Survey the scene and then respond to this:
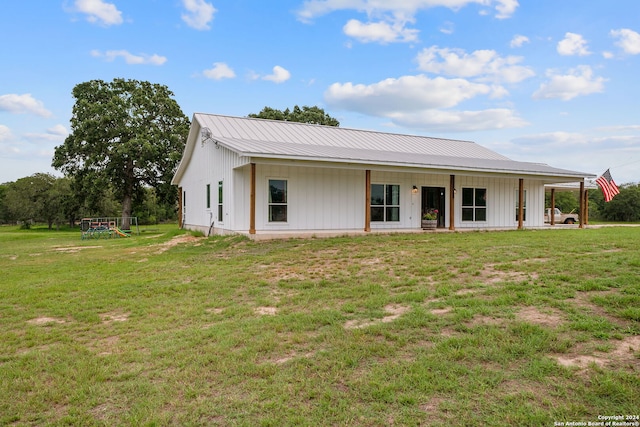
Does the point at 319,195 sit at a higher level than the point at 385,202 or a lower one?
higher

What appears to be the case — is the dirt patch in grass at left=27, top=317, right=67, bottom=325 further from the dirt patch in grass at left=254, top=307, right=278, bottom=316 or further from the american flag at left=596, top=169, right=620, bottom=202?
the american flag at left=596, top=169, right=620, bottom=202

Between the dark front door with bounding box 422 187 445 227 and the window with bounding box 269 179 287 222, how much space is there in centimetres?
622

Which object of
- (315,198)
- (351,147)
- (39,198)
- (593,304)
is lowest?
(593,304)

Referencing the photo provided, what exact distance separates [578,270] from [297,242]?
292 inches

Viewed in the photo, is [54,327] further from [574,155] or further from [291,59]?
[574,155]

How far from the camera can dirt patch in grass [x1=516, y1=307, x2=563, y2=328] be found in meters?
4.34

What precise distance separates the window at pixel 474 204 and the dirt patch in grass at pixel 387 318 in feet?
44.6

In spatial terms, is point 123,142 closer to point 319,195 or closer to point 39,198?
point 39,198

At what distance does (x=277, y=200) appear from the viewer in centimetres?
1441

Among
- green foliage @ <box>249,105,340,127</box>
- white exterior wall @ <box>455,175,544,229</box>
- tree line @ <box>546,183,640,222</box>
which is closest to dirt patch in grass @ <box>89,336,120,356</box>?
white exterior wall @ <box>455,175,544,229</box>

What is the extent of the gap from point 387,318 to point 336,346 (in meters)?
1.03

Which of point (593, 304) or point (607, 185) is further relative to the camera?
point (607, 185)

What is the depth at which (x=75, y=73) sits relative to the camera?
26.9 meters

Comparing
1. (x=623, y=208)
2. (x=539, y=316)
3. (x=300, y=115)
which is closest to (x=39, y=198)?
(x=300, y=115)
